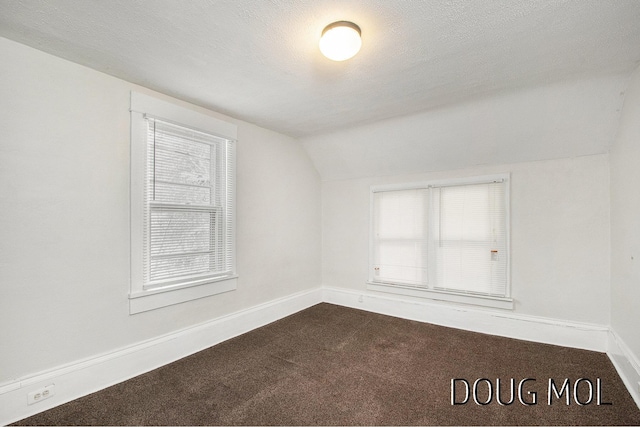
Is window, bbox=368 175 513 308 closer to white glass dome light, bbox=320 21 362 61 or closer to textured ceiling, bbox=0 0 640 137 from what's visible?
textured ceiling, bbox=0 0 640 137

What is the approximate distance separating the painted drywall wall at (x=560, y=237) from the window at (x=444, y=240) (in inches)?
5.6

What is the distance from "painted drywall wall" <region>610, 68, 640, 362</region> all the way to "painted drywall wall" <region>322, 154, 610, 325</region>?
4.8 inches

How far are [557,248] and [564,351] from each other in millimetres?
1027

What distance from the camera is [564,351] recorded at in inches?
110

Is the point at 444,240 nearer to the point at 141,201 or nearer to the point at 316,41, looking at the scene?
the point at 316,41

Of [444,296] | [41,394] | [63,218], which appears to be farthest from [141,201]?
[444,296]

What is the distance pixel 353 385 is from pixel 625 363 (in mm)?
2214

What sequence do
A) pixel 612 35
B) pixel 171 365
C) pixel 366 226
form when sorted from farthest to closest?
pixel 366 226 → pixel 171 365 → pixel 612 35

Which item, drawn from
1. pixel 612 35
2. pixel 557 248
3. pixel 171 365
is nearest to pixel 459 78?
pixel 612 35

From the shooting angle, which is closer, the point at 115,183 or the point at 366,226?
the point at 115,183

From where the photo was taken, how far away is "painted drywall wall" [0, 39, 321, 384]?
1882mm

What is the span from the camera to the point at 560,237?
9.88 feet

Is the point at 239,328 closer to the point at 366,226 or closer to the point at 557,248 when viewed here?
the point at 366,226

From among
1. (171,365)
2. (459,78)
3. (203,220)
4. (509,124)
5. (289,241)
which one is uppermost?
(459,78)
